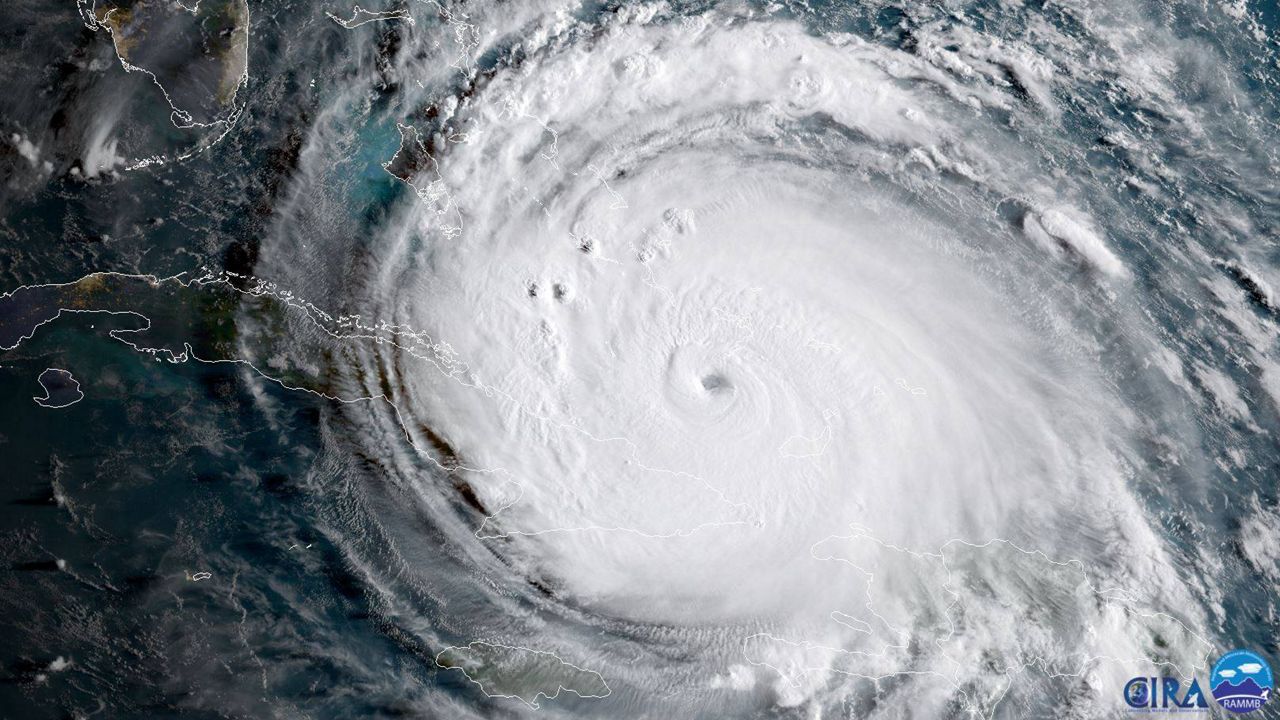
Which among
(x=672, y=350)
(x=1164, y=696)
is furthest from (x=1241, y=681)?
(x=672, y=350)

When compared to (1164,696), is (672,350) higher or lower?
higher

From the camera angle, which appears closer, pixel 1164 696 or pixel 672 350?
pixel 1164 696

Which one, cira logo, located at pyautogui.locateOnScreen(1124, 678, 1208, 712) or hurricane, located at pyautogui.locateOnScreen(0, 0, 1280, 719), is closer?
cira logo, located at pyautogui.locateOnScreen(1124, 678, 1208, 712)

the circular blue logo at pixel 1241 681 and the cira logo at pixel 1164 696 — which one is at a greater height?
the circular blue logo at pixel 1241 681

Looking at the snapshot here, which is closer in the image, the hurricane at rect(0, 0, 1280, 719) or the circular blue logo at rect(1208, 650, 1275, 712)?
the circular blue logo at rect(1208, 650, 1275, 712)

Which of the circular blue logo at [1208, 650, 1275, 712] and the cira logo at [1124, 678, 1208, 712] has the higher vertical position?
the circular blue logo at [1208, 650, 1275, 712]

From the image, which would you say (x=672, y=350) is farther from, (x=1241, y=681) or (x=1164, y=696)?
(x=1241, y=681)
